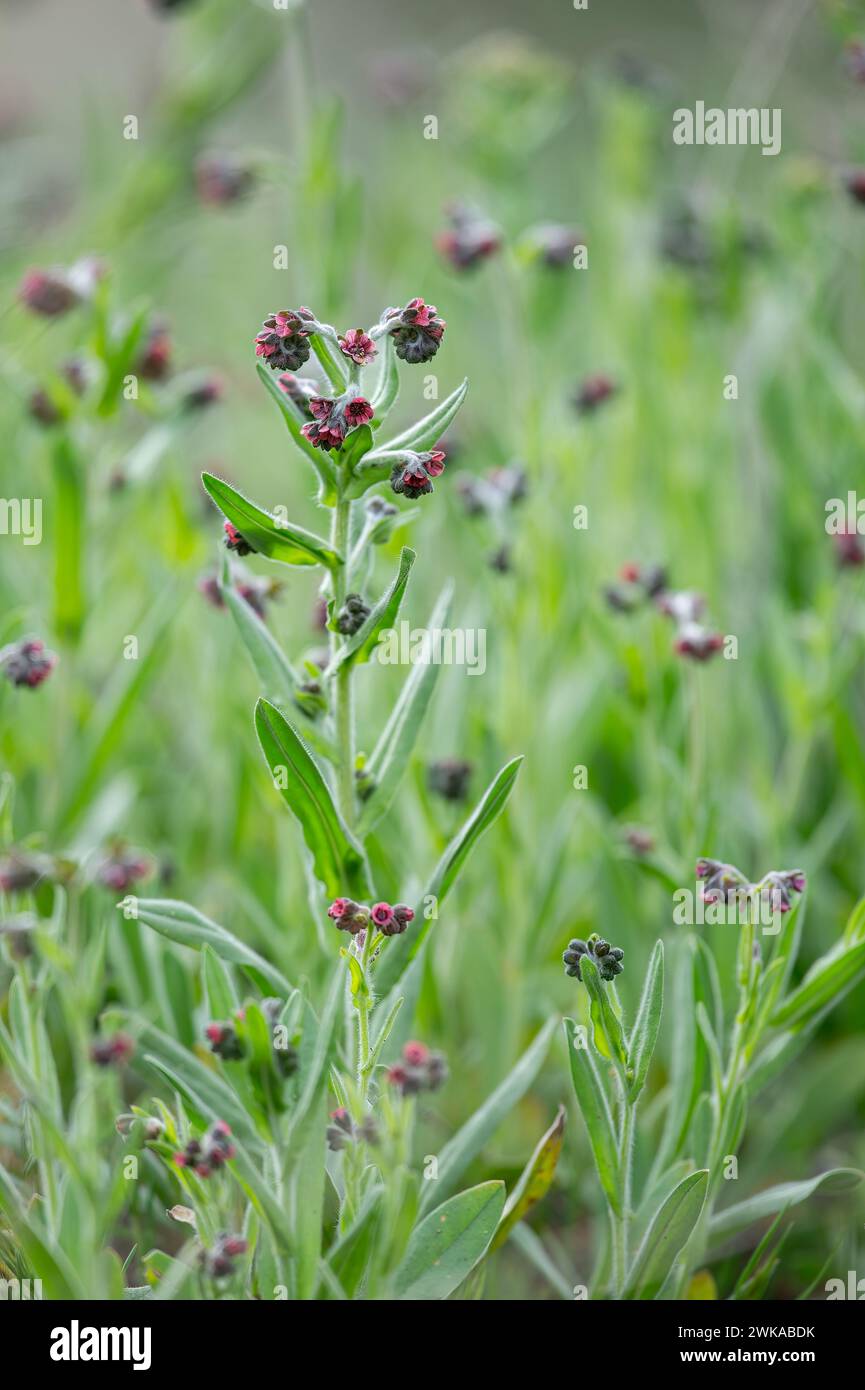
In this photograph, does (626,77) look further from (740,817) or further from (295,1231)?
(295,1231)

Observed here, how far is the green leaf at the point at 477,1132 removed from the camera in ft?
2.03

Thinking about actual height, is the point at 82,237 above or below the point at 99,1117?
above

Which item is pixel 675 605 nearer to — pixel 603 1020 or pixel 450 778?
pixel 450 778

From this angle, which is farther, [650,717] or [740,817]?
[740,817]

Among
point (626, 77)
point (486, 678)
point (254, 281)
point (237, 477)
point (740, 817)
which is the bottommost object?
point (740, 817)

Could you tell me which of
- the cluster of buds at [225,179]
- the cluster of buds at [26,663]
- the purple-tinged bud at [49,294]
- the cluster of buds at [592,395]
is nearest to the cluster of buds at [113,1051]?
the cluster of buds at [26,663]

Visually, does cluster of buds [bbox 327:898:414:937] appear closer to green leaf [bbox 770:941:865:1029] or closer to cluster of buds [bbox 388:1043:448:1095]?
cluster of buds [bbox 388:1043:448:1095]

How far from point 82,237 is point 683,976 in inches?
44.6

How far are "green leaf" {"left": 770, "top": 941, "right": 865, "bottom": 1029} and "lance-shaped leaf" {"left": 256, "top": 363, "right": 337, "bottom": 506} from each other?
33 centimetres

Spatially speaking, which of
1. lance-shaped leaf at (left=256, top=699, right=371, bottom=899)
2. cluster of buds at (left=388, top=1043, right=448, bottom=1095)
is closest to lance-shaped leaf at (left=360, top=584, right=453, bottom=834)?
lance-shaped leaf at (left=256, top=699, right=371, bottom=899)

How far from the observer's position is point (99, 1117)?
0.60m

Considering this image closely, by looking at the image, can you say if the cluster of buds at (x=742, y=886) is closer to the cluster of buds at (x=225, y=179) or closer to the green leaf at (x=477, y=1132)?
the green leaf at (x=477, y=1132)

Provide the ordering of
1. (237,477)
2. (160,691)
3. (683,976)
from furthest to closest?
(237,477), (160,691), (683,976)
